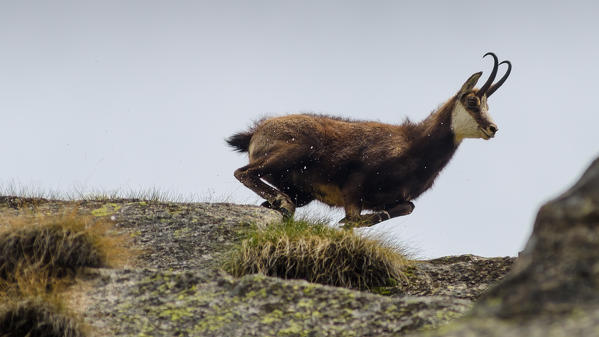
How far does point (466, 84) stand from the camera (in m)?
10.5

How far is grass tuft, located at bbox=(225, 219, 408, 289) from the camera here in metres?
6.12

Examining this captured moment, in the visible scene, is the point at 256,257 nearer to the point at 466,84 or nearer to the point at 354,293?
the point at 354,293

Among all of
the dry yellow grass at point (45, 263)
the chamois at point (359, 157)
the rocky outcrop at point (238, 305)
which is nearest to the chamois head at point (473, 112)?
the chamois at point (359, 157)

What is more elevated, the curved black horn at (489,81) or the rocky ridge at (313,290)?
the curved black horn at (489,81)

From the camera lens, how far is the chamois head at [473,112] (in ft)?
33.7

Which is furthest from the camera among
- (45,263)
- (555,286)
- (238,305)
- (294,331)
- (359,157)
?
(359,157)

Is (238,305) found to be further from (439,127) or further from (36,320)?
(439,127)

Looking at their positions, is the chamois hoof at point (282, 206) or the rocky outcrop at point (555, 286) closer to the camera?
the rocky outcrop at point (555, 286)

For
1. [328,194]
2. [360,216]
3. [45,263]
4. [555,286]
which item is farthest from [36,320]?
[328,194]

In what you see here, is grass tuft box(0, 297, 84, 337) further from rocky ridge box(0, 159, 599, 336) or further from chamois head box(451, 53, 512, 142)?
chamois head box(451, 53, 512, 142)

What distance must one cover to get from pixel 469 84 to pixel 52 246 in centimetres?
701

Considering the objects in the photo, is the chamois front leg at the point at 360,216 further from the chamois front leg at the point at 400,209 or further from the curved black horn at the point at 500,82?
the curved black horn at the point at 500,82

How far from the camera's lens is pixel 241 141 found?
10727mm

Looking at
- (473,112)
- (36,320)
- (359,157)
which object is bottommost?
(36,320)
